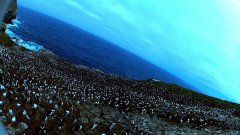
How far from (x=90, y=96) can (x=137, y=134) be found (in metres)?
8.44

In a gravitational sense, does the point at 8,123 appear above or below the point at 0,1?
below

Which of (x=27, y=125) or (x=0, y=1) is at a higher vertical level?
(x=0, y=1)

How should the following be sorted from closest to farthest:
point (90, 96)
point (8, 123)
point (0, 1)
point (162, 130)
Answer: point (0, 1) → point (8, 123) → point (162, 130) → point (90, 96)

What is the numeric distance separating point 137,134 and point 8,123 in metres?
8.84

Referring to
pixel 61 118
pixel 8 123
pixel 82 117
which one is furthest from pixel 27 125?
pixel 82 117

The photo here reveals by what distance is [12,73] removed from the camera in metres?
24.0

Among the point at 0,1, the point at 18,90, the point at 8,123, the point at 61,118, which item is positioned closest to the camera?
the point at 0,1

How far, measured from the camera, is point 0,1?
1.46 metres

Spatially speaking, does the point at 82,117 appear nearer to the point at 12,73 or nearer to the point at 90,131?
the point at 90,131

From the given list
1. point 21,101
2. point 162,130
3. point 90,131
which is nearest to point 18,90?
point 21,101

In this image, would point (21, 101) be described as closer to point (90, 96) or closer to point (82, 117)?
point (82, 117)

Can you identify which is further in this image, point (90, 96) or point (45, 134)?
point (90, 96)

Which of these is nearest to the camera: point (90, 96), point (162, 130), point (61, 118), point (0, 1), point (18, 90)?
point (0, 1)

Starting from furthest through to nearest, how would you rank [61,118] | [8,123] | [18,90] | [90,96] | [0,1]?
[90,96] < [18,90] < [61,118] < [8,123] < [0,1]
